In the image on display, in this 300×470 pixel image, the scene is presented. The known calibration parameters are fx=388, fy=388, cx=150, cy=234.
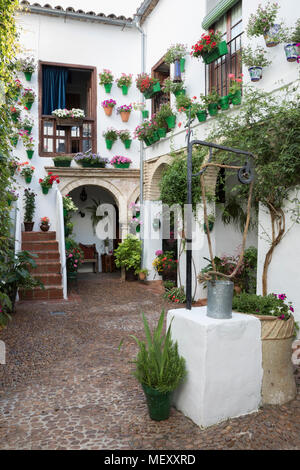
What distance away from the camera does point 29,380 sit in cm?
379

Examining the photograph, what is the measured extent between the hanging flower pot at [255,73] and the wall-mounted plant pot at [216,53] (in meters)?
1.38

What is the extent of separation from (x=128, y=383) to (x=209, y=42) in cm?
546

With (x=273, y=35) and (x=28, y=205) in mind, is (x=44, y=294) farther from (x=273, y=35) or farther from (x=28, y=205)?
(x=273, y=35)

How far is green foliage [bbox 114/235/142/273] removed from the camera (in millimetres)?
9781

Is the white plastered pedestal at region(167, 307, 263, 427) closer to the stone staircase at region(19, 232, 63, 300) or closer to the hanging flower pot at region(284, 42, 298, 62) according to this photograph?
the hanging flower pot at region(284, 42, 298, 62)

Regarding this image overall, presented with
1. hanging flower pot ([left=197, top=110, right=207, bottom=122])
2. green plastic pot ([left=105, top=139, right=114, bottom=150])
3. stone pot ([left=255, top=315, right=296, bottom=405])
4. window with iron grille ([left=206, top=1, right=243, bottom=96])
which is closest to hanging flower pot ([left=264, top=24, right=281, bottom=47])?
window with iron grille ([left=206, top=1, right=243, bottom=96])

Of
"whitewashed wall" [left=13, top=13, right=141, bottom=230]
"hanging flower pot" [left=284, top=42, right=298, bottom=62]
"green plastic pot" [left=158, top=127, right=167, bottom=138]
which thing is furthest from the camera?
"whitewashed wall" [left=13, top=13, right=141, bottom=230]

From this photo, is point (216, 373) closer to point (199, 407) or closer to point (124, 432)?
point (199, 407)

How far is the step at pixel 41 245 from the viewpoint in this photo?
341 inches

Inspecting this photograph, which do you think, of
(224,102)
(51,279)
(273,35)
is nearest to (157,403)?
(273,35)

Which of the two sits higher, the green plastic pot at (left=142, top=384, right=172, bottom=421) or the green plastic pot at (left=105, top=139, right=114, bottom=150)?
the green plastic pot at (left=105, top=139, right=114, bottom=150)

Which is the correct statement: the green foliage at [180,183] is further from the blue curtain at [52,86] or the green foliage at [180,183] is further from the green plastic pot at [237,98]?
the blue curtain at [52,86]

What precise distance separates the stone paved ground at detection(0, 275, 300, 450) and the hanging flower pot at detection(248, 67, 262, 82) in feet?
12.2

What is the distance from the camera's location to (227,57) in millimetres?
6598
